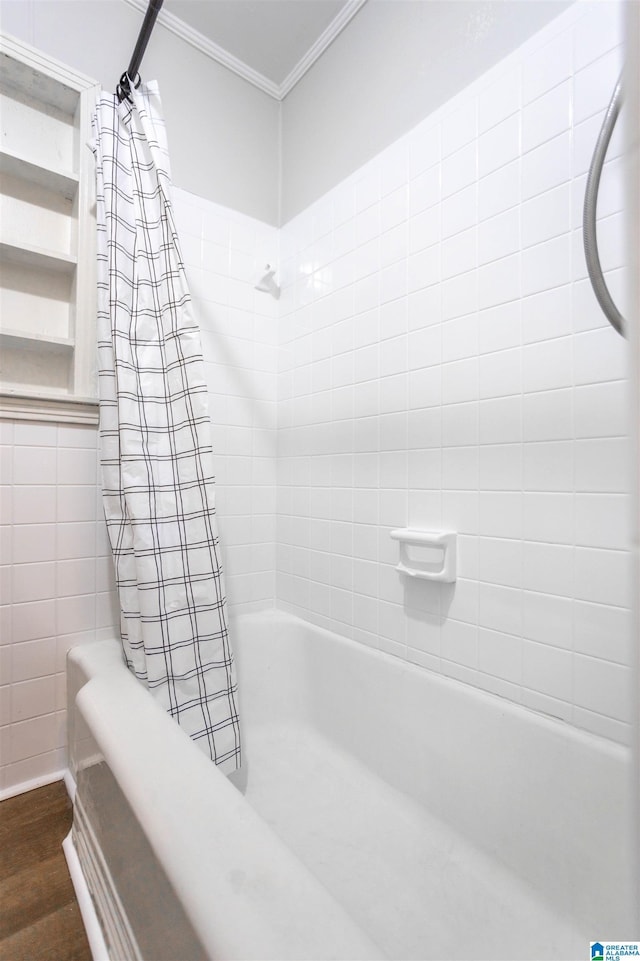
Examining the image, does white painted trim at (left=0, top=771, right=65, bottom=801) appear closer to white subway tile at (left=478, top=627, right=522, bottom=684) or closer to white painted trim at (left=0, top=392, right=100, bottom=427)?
white painted trim at (left=0, top=392, right=100, bottom=427)

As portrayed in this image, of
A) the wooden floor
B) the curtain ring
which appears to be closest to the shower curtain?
the curtain ring

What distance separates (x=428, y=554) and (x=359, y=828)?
0.67m

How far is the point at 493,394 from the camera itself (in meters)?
1.05

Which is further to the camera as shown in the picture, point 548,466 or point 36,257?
point 36,257

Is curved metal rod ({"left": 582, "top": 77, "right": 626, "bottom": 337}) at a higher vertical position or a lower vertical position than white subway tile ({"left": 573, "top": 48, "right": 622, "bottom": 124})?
lower

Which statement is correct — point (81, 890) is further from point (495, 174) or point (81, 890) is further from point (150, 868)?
point (495, 174)

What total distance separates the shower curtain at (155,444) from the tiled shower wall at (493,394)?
44cm

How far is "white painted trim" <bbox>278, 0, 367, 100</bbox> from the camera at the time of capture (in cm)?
147

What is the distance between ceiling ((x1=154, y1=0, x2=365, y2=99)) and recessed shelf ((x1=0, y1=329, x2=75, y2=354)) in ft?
3.70

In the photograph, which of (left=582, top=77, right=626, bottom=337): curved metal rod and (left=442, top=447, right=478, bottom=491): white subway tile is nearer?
(left=582, top=77, right=626, bottom=337): curved metal rod

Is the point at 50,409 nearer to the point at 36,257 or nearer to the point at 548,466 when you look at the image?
the point at 36,257

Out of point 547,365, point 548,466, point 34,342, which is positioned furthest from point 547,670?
point 34,342

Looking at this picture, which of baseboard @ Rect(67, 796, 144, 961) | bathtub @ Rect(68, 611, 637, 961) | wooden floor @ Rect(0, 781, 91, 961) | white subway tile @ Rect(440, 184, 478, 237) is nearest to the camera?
bathtub @ Rect(68, 611, 637, 961)

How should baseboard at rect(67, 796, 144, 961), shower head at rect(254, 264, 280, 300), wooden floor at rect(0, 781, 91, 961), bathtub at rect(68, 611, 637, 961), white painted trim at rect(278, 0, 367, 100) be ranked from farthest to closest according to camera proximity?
1. shower head at rect(254, 264, 280, 300)
2. white painted trim at rect(278, 0, 367, 100)
3. wooden floor at rect(0, 781, 91, 961)
4. baseboard at rect(67, 796, 144, 961)
5. bathtub at rect(68, 611, 637, 961)
